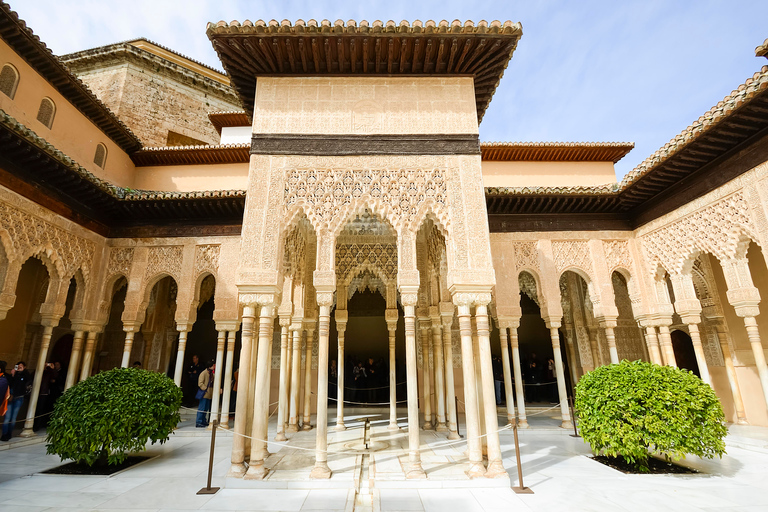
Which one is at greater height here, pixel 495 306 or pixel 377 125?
pixel 377 125

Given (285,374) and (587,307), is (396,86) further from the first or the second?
(587,307)

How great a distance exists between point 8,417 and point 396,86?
9645mm

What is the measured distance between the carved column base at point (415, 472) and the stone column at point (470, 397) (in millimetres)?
606

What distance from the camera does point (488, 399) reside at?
17.0ft

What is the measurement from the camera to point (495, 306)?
8.77 metres

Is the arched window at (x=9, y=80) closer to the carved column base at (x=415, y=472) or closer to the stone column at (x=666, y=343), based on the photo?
the carved column base at (x=415, y=472)

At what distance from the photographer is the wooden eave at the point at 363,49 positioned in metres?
5.77

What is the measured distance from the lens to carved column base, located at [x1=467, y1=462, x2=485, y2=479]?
4.82 meters

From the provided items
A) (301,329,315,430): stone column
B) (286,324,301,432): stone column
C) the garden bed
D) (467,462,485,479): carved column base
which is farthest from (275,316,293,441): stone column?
the garden bed

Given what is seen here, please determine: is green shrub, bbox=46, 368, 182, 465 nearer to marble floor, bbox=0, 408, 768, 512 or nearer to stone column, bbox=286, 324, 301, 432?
marble floor, bbox=0, 408, 768, 512

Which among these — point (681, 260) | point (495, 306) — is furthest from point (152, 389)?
point (681, 260)

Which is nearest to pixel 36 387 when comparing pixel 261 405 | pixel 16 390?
pixel 16 390

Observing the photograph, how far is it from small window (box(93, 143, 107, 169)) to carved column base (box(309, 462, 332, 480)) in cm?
1041

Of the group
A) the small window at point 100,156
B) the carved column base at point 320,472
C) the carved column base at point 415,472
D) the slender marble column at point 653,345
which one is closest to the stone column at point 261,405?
the carved column base at point 320,472
